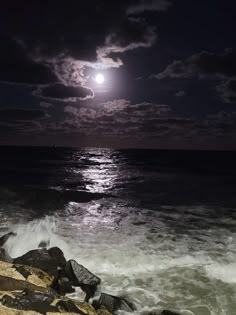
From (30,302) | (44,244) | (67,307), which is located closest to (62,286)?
(67,307)

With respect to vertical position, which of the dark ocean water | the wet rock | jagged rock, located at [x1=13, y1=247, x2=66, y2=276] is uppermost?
the wet rock

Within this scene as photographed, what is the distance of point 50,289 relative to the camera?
7945 mm

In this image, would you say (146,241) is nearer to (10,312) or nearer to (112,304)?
(112,304)

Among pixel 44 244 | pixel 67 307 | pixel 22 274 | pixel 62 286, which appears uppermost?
pixel 22 274

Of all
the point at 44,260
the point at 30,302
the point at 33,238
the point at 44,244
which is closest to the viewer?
the point at 30,302

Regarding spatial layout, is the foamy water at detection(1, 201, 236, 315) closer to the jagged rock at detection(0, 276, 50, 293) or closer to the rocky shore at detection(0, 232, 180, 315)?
the rocky shore at detection(0, 232, 180, 315)

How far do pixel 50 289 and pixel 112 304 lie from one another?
172cm

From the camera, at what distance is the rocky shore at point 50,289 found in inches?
260

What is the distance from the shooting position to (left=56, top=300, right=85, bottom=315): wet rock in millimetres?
6785

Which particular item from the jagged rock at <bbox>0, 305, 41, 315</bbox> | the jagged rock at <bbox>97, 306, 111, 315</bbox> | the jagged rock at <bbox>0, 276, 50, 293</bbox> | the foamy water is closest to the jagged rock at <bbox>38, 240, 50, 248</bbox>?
the foamy water

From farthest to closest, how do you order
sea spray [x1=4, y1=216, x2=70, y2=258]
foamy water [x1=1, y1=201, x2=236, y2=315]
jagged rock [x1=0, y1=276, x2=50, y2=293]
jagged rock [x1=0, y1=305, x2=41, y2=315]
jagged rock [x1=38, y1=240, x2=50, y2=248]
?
jagged rock [x1=38, y1=240, x2=50, y2=248], sea spray [x1=4, y1=216, x2=70, y2=258], foamy water [x1=1, y1=201, x2=236, y2=315], jagged rock [x1=0, y1=276, x2=50, y2=293], jagged rock [x1=0, y1=305, x2=41, y2=315]

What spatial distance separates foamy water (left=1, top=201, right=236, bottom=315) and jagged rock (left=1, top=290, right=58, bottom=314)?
10.4 feet

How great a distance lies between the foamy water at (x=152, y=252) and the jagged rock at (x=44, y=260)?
64.2 inches

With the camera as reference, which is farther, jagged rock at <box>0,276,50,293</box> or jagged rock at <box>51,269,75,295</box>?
jagged rock at <box>51,269,75,295</box>
